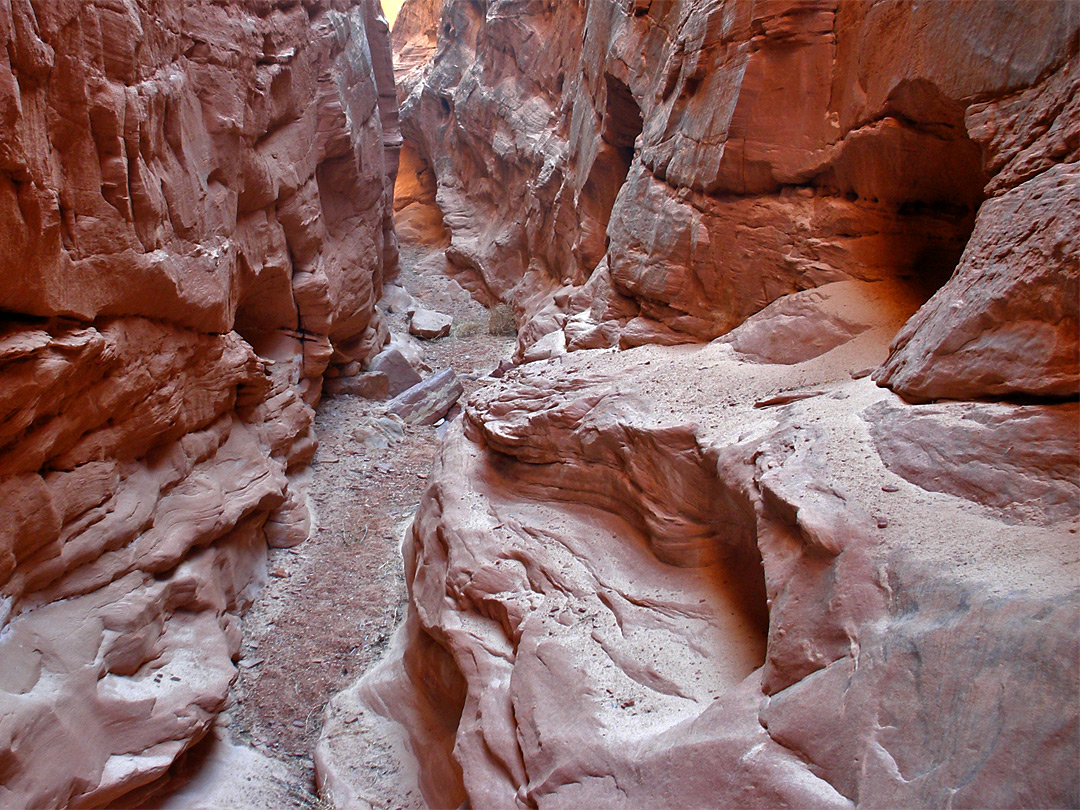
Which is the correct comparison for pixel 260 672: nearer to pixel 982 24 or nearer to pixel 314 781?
pixel 314 781

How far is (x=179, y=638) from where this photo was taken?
5.12 metres

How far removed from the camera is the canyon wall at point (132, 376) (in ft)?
11.9

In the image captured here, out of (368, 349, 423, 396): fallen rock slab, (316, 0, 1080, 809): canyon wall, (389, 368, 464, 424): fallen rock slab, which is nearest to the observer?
(316, 0, 1080, 809): canyon wall

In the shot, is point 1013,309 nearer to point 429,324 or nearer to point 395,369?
point 395,369

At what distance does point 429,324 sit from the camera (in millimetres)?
14102

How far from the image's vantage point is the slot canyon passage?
2.37 meters

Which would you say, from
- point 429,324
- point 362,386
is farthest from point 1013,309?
point 429,324

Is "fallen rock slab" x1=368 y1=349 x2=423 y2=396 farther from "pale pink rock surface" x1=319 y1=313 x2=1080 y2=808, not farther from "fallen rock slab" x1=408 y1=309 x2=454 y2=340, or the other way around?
"pale pink rock surface" x1=319 y1=313 x2=1080 y2=808

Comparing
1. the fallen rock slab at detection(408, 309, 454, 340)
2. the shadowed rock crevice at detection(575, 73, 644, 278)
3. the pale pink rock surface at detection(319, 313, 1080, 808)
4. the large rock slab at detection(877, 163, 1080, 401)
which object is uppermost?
the shadowed rock crevice at detection(575, 73, 644, 278)

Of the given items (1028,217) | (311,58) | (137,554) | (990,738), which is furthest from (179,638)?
(311,58)

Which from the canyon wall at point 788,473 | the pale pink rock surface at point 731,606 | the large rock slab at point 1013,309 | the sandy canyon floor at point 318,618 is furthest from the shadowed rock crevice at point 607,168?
the large rock slab at point 1013,309

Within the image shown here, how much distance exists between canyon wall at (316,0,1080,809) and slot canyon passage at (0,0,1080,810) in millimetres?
20

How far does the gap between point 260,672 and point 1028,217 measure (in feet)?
20.6

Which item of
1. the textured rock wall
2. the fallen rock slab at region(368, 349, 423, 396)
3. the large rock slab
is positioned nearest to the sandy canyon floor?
the fallen rock slab at region(368, 349, 423, 396)
